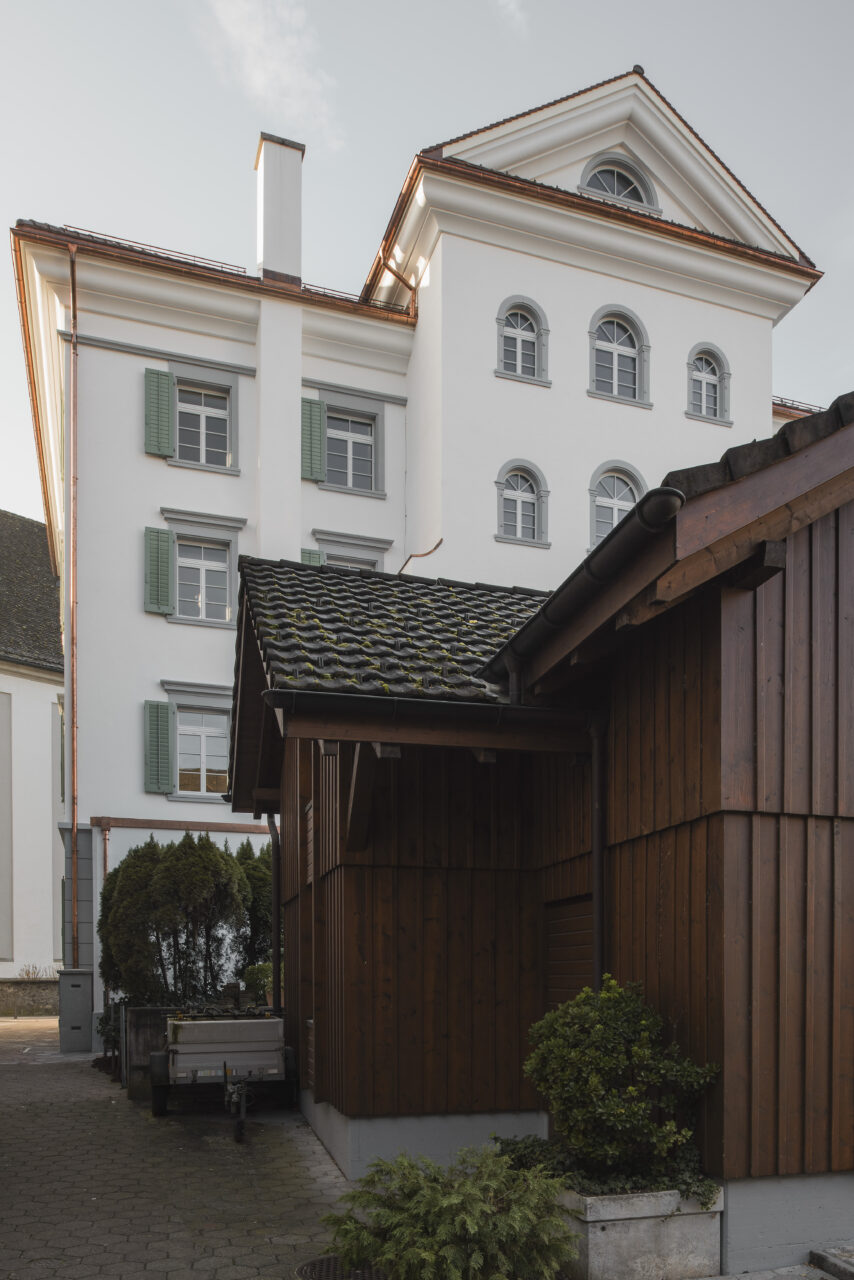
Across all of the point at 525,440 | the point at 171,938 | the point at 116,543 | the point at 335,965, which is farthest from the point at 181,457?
the point at 335,965

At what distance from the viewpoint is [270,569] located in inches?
395

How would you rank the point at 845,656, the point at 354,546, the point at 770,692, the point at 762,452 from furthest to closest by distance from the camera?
the point at 354,546, the point at 845,656, the point at 770,692, the point at 762,452

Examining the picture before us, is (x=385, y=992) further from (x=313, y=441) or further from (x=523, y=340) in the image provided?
(x=523, y=340)

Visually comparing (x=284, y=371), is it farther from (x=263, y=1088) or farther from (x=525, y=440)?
(x=263, y=1088)

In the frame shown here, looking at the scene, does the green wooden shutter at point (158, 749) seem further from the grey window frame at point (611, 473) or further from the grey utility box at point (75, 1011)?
the grey window frame at point (611, 473)

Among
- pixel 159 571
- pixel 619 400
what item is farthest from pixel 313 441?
pixel 619 400

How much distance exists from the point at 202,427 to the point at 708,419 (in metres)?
10.8

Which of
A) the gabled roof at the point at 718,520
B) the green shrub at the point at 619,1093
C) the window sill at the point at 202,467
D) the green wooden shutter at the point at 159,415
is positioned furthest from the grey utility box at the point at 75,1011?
the gabled roof at the point at 718,520

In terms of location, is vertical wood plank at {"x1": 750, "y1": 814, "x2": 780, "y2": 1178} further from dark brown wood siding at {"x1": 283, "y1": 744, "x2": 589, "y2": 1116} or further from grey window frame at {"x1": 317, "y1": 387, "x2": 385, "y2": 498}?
grey window frame at {"x1": 317, "y1": 387, "x2": 385, "y2": 498}

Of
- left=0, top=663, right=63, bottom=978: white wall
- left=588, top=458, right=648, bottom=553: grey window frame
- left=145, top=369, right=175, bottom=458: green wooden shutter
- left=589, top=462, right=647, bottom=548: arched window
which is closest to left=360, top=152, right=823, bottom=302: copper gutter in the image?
left=588, top=458, right=648, bottom=553: grey window frame

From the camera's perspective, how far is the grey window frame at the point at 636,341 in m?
23.7

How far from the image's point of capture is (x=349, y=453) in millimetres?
23359

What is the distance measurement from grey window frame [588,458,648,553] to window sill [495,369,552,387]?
6.77 feet

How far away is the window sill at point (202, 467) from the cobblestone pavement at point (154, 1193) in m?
12.4
